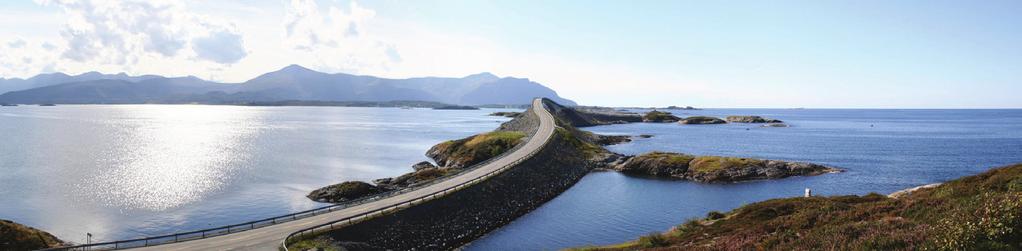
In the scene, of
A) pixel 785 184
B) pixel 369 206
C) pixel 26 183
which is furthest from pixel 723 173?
pixel 26 183

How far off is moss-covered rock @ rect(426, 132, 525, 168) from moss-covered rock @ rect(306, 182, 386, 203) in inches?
1112

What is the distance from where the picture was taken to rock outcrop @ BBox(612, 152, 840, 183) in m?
88.2

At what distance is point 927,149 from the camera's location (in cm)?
13588

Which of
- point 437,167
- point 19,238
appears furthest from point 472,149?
point 19,238

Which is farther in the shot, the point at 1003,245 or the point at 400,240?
the point at 400,240

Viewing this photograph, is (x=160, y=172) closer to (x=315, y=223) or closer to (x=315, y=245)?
(x=315, y=223)

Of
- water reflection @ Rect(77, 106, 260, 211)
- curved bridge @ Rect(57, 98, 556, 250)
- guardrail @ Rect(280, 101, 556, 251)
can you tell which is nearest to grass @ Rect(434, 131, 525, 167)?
curved bridge @ Rect(57, 98, 556, 250)

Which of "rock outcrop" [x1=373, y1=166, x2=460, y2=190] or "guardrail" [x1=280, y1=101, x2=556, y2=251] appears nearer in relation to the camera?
"guardrail" [x1=280, y1=101, x2=556, y2=251]

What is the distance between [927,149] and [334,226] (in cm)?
14509

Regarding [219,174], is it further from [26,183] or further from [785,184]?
[785,184]

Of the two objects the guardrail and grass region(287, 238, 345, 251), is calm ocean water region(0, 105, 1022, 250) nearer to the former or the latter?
the guardrail

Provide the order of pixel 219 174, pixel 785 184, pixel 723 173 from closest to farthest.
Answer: pixel 785 184 → pixel 723 173 → pixel 219 174

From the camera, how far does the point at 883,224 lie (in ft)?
87.2

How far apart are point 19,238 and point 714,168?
83.6 meters
